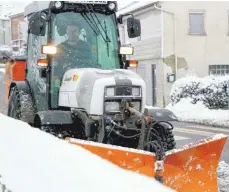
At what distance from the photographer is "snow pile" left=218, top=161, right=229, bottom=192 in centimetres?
601

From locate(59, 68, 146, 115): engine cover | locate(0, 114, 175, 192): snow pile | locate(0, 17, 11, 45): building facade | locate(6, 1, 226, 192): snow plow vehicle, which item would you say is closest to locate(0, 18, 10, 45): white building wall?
locate(0, 17, 11, 45): building facade

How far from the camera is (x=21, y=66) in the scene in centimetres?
865

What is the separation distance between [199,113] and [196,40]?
6610mm

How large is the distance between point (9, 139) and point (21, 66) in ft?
14.9

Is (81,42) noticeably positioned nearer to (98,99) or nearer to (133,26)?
(133,26)

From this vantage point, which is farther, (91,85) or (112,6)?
(112,6)

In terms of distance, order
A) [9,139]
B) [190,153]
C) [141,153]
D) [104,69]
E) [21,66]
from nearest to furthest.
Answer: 1. [9,139]
2. [141,153]
3. [190,153]
4. [104,69]
5. [21,66]

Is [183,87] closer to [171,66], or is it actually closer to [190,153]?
[171,66]

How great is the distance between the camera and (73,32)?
702cm

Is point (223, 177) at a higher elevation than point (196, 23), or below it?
below

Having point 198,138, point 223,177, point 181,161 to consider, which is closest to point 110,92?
point 181,161

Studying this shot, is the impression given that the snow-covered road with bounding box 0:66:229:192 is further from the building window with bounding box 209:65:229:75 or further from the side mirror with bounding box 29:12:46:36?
the building window with bounding box 209:65:229:75

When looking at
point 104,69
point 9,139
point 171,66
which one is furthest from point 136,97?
point 171,66

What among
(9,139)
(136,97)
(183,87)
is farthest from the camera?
(183,87)
